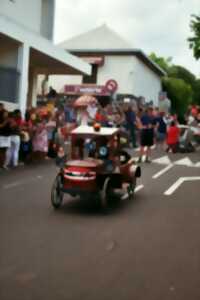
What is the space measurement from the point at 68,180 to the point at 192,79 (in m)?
72.2

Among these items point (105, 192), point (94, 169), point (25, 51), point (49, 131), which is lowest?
point (105, 192)

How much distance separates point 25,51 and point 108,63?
24820 mm

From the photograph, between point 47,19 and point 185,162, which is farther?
point 47,19

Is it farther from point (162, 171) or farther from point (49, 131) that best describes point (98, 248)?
point (49, 131)

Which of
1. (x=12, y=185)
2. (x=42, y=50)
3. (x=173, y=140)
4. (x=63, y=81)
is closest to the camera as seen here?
(x=12, y=185)

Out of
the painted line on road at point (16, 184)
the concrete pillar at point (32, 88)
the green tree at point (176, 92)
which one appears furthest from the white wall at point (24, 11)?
the green tree at point (176, 92)

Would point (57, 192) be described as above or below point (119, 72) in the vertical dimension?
below

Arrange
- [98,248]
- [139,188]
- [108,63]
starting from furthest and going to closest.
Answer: [108,63] < [139,188] < [98,248]

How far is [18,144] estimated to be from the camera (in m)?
Answer: 16.3

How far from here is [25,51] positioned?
20.3 meters

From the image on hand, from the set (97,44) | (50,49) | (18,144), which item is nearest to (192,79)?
(97,44)

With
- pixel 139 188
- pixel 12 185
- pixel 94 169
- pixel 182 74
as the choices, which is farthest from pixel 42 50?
pixel 182 74

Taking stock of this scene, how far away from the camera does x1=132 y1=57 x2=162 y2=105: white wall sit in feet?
147

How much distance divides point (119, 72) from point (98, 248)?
124 ft
